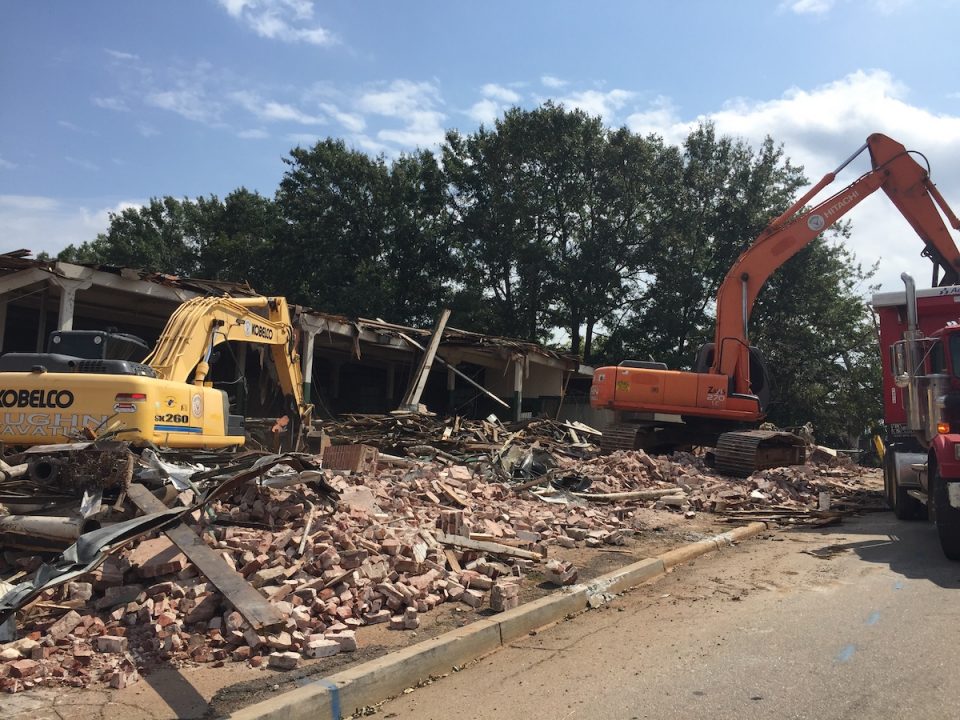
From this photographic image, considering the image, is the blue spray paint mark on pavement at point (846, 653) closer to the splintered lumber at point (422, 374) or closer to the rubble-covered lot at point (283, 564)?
the rubble-covered lot at point (283, 564)

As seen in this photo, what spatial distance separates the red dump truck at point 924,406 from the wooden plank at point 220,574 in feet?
22.3

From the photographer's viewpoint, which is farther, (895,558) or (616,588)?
(895,558)

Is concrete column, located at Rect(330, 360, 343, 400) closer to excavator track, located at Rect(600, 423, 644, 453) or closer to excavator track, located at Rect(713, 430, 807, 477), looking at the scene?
excavator track, located at Rect(600, 423, 644, 453)

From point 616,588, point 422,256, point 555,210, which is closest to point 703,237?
point 555,210

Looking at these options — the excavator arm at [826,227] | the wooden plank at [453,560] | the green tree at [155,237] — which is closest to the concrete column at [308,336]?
the excavator arm at [826,227]

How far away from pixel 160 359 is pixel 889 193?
46.2 ft

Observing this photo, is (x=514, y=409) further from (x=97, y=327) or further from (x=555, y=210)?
(x=555, y=210)

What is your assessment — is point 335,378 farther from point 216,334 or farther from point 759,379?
point 216,334

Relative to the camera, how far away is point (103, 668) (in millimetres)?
4656

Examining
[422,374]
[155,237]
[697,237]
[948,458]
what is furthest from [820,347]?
[155,237]

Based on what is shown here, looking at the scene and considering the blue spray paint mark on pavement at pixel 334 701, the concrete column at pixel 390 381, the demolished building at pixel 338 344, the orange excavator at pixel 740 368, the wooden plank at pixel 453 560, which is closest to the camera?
the blue spray paint mark on pavement at pixel 334 701

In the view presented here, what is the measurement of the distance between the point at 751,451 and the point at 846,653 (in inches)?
376

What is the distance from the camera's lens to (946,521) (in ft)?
26.1

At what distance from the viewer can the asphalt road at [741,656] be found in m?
4.40
